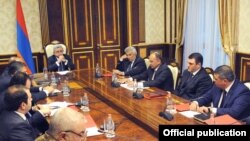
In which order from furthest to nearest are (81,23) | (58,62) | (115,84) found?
(81,23) → (58,62) → (115,84)

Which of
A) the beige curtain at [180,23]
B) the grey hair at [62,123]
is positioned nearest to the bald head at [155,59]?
the grey hair at [62,123]

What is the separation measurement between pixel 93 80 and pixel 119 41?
298 cm

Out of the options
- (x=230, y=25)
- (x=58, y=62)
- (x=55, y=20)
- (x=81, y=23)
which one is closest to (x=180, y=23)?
(x=230, y=25)

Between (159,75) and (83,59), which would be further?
(83,59)

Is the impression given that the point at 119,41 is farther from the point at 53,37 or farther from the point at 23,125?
the point at 23,125

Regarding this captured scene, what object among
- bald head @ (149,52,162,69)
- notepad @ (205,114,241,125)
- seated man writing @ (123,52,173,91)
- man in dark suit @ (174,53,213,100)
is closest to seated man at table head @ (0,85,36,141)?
notepad @ (205,114,241,125)

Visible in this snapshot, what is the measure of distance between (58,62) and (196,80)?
2637mm

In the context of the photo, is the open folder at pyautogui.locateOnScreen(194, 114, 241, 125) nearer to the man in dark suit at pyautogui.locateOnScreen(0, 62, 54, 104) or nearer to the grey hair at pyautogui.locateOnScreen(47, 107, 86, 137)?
the grey hair at pyautogui.locateOnScreen(47, 107, 86, 137)

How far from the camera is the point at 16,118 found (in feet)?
7.15

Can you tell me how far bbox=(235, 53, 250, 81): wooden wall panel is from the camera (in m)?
5.12

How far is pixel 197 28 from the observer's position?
6.31 meters

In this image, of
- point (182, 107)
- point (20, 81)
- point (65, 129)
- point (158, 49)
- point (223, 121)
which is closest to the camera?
point (65, 129)

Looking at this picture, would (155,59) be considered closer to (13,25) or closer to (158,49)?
(158,49)

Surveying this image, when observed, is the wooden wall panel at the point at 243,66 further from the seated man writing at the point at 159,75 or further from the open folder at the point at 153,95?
the open folder at the point at 153,95
